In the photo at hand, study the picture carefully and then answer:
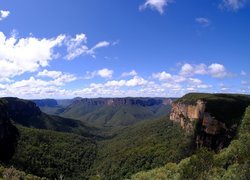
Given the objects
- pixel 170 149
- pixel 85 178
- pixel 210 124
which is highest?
pixel 210 124

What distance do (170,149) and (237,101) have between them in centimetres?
4462

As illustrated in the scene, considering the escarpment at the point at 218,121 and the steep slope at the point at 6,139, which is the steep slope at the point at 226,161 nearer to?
the escarpment at the point at 218,121

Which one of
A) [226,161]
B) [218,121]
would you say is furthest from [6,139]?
[226,161]

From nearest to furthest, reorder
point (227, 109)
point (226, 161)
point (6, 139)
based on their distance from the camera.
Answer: point (226, 161) < point (6, 139) < point (227, 109)

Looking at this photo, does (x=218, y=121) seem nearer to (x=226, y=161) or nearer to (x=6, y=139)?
(x=6, y=139)

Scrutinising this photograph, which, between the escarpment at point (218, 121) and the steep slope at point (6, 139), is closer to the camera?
the escarpment at point (218, 121)

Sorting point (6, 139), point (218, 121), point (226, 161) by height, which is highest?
point (226, 161)

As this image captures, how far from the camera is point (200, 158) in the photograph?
172 ft

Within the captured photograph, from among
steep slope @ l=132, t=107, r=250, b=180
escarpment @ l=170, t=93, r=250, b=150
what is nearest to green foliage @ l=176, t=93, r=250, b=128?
escarpment @ l=170, t=93, r=250, b=150

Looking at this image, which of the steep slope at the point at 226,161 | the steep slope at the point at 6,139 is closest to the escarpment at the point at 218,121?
the steep slope at the point at 6,139

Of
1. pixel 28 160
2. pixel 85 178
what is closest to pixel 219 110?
pixel 85 178

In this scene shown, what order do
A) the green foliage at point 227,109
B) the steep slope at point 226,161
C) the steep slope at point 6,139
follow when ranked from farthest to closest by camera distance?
the green foliage at point 227,109
the steep slope at point 6,139
the steep slope at point 226,161

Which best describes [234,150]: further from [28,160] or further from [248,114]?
[28,160]

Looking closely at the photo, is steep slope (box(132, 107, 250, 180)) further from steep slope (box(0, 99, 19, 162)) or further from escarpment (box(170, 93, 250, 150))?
steep slope (box(0, 99, 19, 162))
